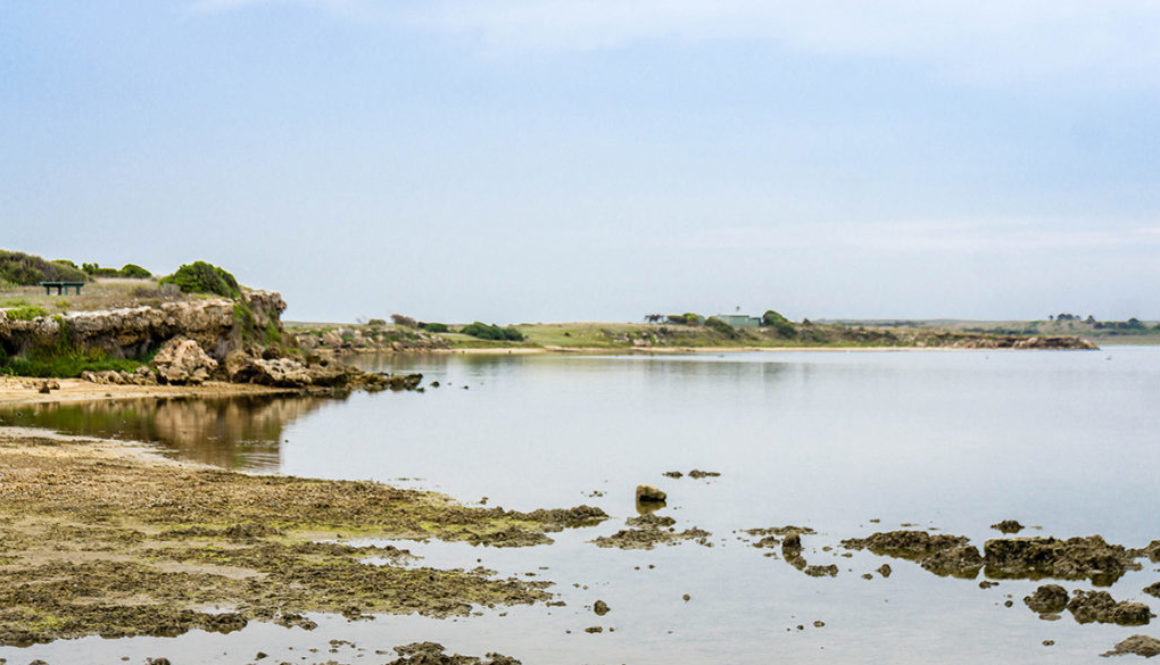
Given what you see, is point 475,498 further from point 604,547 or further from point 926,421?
point 926,421

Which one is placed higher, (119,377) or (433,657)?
(119,377)

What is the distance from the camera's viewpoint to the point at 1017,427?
38.0 meters

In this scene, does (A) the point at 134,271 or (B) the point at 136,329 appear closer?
(B) the point at 136,329

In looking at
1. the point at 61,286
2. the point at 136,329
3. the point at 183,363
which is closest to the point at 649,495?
the point at 183,363

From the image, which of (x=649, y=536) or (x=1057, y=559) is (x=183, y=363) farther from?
(x=1057, y=559)

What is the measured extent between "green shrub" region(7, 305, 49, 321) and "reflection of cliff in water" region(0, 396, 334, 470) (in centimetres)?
918

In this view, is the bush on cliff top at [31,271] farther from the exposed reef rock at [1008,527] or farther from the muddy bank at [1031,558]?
the muddy bank at [1031,558]

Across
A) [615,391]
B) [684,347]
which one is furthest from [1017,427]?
[684,347]

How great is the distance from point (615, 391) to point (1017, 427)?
2395 centimetres

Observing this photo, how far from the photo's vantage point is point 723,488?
→ 2227 cm

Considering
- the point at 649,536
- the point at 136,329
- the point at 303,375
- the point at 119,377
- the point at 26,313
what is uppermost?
the point at 26,313

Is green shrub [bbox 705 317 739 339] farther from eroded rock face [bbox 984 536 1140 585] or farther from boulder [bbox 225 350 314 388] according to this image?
eroded rock face [bbox 984 536 1140 585]

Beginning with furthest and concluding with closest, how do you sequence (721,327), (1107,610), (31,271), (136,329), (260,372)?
(721,327), (31,271), (260,372), (136,329), (1107,610)

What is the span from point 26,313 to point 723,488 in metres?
36.6
